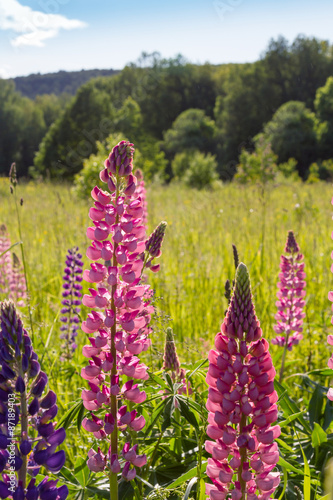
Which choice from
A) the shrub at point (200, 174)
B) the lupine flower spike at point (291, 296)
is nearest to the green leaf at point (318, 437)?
the lupine flower spike at point (291, 296)

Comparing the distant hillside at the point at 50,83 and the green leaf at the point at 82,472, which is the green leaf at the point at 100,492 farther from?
the distant hillside at the point at 50,83

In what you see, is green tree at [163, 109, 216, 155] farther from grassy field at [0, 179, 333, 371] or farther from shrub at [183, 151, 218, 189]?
grassy field at [0, 179, 333, 371]

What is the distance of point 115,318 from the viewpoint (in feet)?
4.23

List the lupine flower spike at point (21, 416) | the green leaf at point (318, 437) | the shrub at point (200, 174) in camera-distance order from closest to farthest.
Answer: the lupine flower spike at point (21, 416), the green leaf at point (318, 437), the shrub at point (200, 174)

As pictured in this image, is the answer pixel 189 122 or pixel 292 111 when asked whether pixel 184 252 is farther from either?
pixel 189 122

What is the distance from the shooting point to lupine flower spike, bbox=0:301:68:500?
3.16 feet

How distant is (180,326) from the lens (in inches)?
142

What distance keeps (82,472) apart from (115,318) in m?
0.66

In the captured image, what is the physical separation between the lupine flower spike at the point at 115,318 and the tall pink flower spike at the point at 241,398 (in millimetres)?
274

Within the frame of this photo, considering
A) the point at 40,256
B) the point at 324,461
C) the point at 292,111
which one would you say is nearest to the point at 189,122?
the point at 292,111

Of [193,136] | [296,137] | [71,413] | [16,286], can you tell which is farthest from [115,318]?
[193,136]

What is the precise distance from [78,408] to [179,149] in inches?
2064

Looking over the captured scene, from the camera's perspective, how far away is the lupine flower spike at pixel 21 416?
37.9 inches

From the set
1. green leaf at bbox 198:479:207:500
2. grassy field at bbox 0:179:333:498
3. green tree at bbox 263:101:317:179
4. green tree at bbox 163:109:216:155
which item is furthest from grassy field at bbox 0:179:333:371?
green tree at bbox 163:109:216:155
